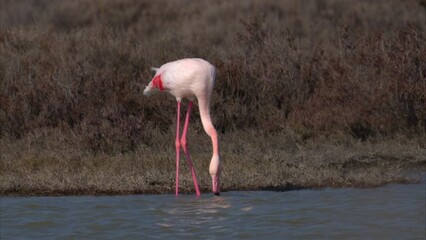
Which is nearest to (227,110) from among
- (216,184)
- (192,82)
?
(192,82)

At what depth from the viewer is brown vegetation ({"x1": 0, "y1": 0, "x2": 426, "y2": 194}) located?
10438 mm

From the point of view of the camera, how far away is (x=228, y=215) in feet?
28.1

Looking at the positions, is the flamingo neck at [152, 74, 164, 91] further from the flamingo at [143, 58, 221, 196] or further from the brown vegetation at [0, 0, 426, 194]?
the brown vegetation at [0, 0, 426, 194]

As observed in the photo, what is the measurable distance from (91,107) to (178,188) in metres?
3.51

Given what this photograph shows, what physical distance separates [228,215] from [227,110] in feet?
16.0

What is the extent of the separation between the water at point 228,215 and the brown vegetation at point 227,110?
453 millimetres

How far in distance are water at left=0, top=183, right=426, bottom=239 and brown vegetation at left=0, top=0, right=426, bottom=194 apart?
0.45m

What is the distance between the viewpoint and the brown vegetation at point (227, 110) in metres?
10.4

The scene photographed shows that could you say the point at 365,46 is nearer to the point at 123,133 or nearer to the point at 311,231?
the point at 123,133

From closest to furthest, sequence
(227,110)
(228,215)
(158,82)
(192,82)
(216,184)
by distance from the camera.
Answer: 1. (228,215)
2. (216,184)
3. (192,82)
4. (158,82)
5. (227,110)

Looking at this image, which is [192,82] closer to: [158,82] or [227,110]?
[158,82]

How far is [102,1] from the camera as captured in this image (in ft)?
81.9

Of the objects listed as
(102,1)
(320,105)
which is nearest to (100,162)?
(320,105)

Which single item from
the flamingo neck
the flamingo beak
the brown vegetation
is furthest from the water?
the flamingo neck
